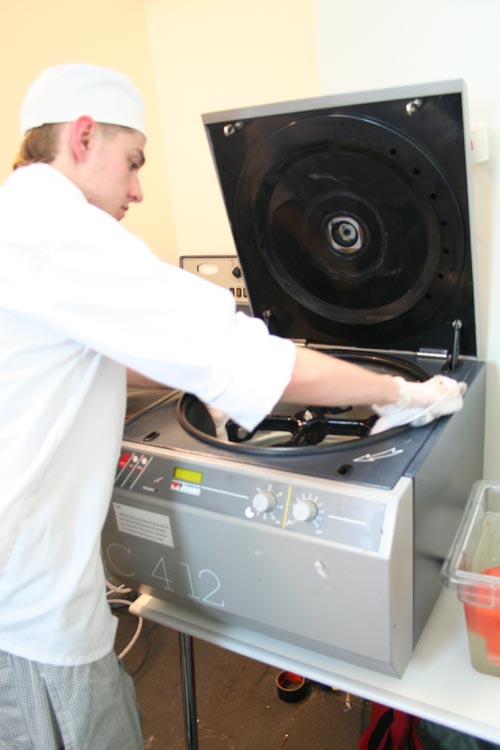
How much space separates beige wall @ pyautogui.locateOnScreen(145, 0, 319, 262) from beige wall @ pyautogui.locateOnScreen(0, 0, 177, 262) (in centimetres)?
5

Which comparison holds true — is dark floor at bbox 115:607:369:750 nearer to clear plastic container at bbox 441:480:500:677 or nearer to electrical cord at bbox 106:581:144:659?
electrical cord at bbox 106:581:144:659

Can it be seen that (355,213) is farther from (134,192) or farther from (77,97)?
(77,97)

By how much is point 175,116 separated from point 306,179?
1.03m

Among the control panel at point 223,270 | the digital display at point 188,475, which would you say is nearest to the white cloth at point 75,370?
the digital display at point 188,475

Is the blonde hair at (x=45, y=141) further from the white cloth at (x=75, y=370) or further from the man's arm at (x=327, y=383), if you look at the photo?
the man's arm at (x=327, y=383)

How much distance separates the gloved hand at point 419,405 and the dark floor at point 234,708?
120cm

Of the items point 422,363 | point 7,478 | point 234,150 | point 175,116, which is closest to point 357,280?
point 422,363

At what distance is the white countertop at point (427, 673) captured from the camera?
3.08 feet

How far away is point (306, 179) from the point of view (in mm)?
1292

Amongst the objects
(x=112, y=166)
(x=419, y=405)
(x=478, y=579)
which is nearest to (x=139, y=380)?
(x=112, y=166)

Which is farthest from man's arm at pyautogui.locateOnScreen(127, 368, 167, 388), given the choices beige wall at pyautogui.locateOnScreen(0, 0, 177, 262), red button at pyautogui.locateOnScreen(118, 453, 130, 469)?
beige wall at pyautogui.locateOnScreen(0, 0, 177, 262)

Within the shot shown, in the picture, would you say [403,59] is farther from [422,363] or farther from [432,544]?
[432,544]

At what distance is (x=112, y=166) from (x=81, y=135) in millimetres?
64

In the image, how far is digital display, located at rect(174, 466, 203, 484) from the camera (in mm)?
1031
